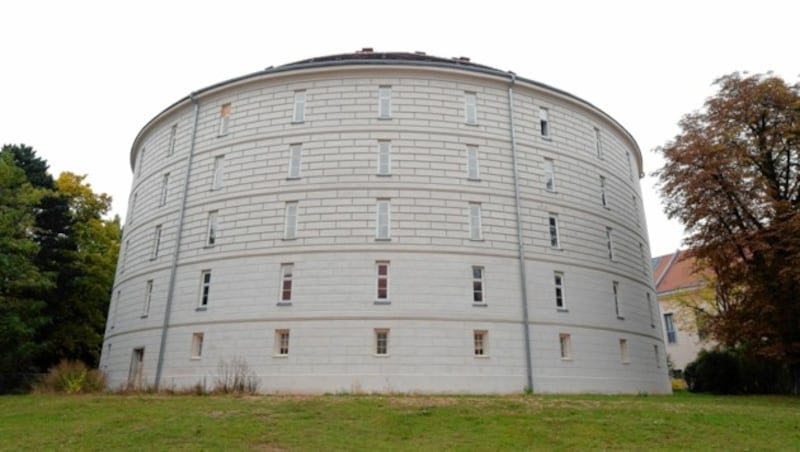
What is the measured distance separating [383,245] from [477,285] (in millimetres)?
4786

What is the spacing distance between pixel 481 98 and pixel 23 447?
79.8 feet

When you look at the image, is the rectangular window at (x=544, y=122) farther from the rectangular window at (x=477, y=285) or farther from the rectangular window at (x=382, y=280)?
the rectangular window at (x=382, y=280)

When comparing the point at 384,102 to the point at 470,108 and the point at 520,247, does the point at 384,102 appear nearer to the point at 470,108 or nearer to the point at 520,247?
the point at 470,108

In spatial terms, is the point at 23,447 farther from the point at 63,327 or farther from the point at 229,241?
the point at 63,327

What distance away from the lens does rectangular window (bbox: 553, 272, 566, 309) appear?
1082 inches

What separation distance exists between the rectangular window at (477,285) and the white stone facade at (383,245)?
0.35 ft

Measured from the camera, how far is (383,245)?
26.0 m

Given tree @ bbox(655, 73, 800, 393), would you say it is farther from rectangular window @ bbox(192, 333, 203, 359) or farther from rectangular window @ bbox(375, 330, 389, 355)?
rectangular window @ bbox(192, 333, 203, 359)

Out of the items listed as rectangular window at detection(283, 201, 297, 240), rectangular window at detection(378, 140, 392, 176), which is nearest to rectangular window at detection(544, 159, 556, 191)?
rectangular window at detection(378, 140, 392, 176)

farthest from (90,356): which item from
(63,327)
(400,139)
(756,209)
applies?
(756,209)

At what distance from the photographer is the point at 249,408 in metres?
17.4

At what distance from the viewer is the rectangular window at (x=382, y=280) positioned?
25344 millimetres

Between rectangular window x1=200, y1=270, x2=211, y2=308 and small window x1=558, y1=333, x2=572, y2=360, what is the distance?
17085mm

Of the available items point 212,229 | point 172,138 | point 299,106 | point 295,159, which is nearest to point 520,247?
point 295,159
